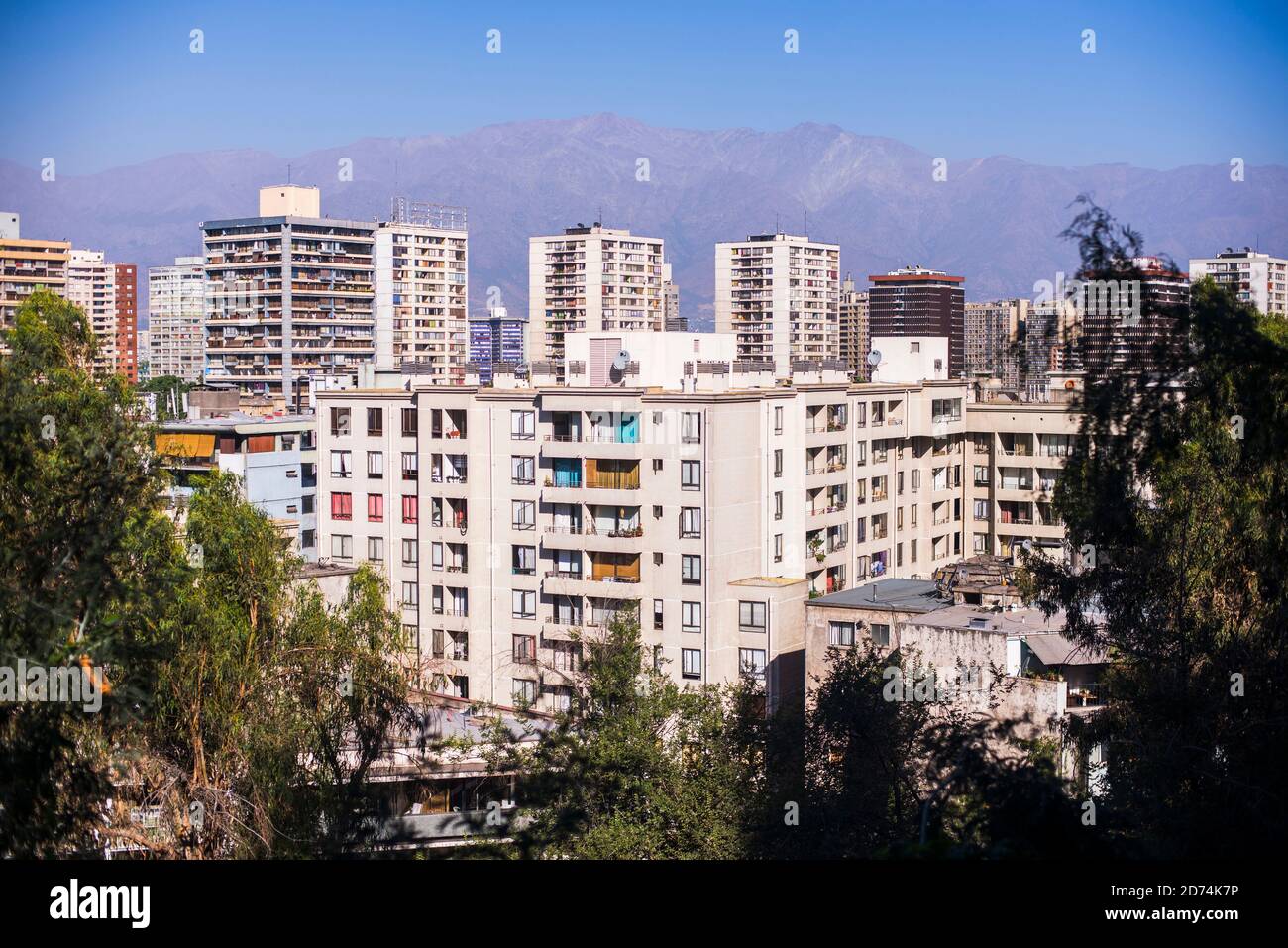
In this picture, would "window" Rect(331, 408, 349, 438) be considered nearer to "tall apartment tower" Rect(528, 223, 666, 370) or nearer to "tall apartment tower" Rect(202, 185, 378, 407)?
"tall apartment tower" Rect(202, 185, 378, 407)

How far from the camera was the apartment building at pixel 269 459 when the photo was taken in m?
37.8

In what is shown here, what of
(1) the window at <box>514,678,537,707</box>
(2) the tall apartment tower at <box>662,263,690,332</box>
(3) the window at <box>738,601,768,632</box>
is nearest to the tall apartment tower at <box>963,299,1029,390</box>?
(2) the tall apartment tower at <box>662,263,690,332</box>

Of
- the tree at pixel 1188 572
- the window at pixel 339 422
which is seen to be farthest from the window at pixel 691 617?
the tree at pixel 1188 572

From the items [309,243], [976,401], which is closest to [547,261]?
[309,243]

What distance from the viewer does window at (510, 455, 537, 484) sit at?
103 ft

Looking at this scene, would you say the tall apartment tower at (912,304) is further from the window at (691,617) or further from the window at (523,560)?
the window at (691,617)

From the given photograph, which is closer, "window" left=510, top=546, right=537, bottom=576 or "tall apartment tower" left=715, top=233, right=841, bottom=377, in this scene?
"window" left=510, top=546, right=537, bottom=576

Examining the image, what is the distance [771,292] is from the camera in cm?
11281

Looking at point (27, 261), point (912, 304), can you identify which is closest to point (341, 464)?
point (27, 261)

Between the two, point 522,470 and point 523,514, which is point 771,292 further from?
point 523,514

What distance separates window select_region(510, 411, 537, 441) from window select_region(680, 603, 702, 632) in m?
5.52
